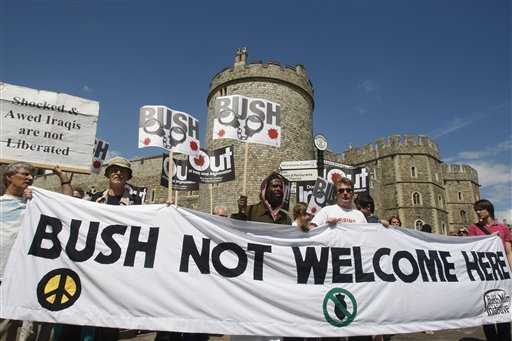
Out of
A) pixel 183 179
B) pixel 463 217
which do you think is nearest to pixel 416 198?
pixel 463 217

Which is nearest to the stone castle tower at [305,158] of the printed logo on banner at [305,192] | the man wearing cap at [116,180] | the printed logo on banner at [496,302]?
the printed logo on banner at [305,192]

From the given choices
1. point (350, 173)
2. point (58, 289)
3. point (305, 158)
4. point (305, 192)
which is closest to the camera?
point (58, 289)

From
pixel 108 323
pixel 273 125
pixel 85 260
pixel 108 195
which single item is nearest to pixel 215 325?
pixel 108 323

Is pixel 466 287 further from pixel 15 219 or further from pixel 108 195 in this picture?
pixel 15 219

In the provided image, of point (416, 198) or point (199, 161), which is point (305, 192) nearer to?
point (199, 161)

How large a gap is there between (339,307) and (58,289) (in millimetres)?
2710

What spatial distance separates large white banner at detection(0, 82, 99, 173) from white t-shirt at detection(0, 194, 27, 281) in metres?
1.11

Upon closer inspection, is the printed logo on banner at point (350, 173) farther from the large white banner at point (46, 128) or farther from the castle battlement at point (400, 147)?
the castle battlement at point (400, 147)

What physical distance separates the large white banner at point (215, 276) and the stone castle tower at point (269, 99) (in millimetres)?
14588

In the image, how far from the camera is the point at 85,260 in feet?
9.84

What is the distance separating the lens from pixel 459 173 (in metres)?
41.7

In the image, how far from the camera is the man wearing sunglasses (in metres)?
3.86

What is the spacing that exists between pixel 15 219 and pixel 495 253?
601cm

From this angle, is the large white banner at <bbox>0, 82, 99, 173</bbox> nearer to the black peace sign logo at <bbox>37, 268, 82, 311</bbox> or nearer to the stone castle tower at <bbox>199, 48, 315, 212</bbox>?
the black peace sign logo at <bbox>37, 268, 82, 311</bbox>
